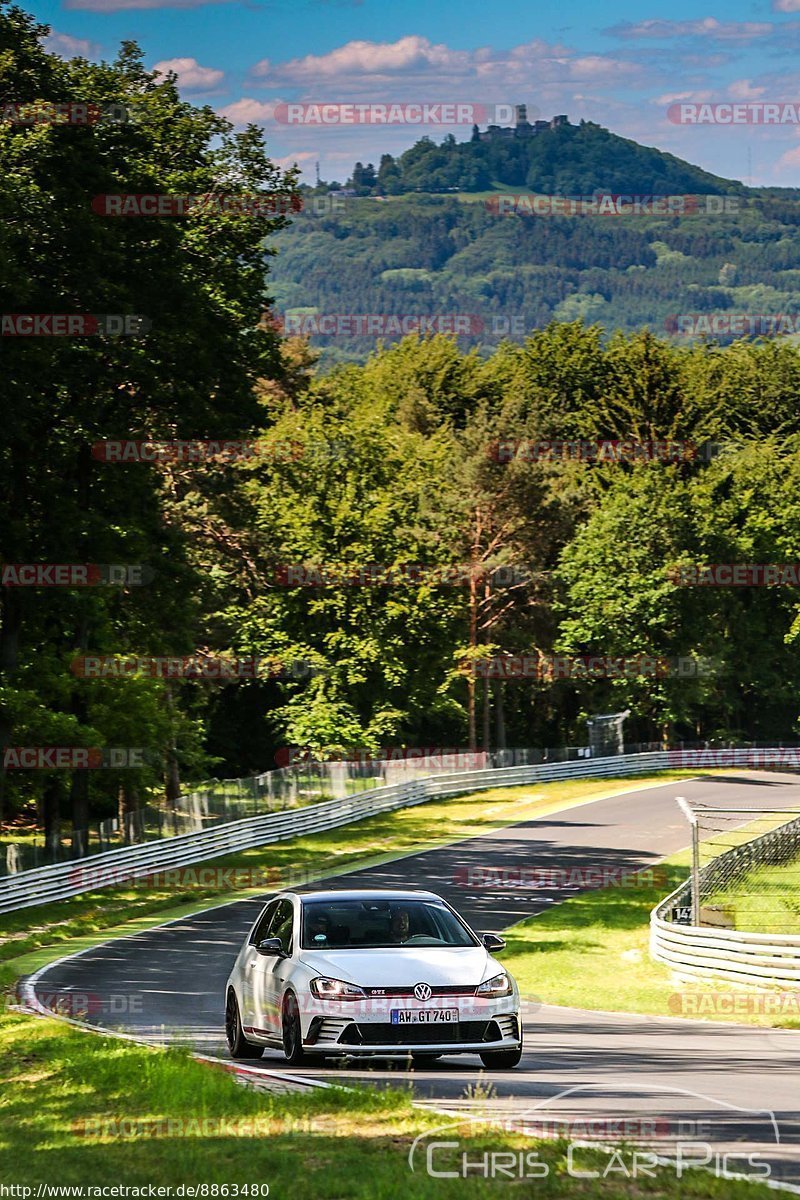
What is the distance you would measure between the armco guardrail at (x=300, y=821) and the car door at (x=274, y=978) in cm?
1950

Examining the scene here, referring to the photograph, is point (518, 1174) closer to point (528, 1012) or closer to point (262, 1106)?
point (262, 1106)

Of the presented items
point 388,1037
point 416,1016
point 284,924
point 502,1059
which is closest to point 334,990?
point 388,1037

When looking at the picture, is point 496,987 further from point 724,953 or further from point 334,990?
point 724,953

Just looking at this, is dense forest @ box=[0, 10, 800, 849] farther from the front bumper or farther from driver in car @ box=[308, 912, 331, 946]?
the front bumper

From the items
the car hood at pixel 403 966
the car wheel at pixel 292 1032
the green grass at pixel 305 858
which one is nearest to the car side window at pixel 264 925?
the car hood at pixel 403 966

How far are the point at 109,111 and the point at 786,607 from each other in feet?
189

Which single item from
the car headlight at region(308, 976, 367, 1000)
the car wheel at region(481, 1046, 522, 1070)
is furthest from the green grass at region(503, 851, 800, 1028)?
the car headlight at region(308, 976, 367, 1000)

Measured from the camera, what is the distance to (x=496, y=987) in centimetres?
1274

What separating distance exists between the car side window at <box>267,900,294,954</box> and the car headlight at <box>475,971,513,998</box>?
176cm

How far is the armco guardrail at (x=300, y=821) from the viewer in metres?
34.3

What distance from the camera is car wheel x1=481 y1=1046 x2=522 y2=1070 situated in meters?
12.8

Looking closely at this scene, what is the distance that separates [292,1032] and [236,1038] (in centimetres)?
172

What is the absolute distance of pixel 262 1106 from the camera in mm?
10320

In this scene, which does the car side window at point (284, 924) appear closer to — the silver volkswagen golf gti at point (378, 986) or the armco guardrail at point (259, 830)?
the silver volkswagen golf gti at point (378, 986)
